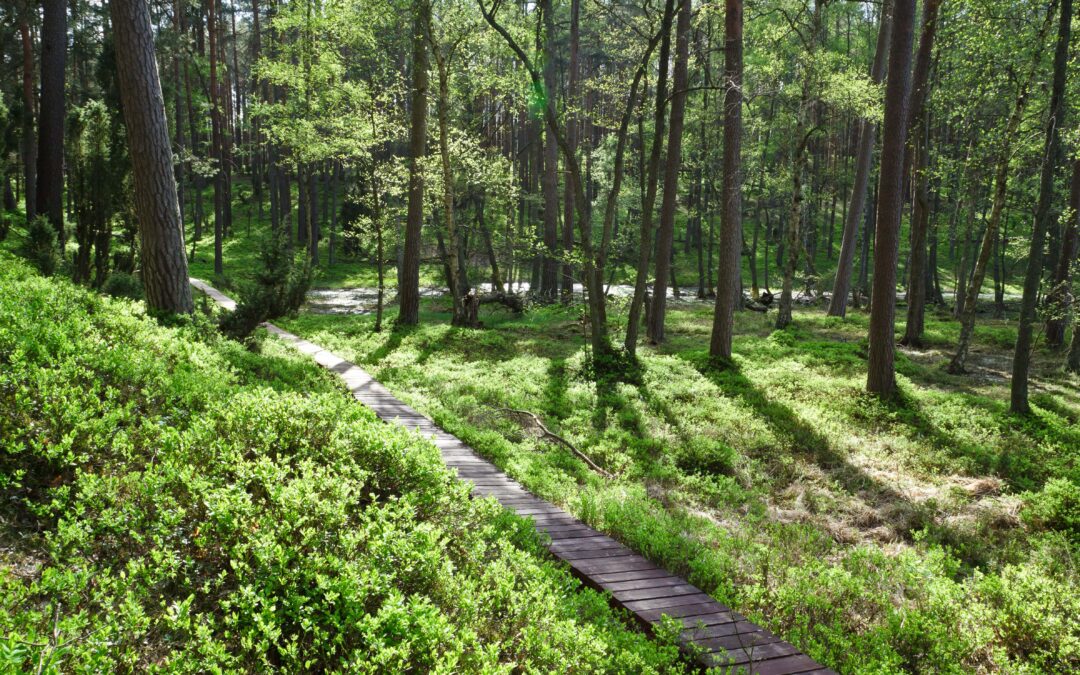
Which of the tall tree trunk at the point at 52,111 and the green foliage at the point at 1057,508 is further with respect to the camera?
the tall tree trunk at the point at 52,111

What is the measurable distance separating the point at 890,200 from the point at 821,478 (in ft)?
18.8

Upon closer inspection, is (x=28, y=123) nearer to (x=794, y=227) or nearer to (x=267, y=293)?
(x=267, y=293)

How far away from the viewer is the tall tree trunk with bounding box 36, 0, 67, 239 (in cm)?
1399

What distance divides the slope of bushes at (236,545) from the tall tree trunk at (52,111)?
10.5m

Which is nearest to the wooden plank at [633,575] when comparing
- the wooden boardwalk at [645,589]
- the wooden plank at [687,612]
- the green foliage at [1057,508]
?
the wooden boardwalk at [645,589]

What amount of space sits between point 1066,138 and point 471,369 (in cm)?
1162

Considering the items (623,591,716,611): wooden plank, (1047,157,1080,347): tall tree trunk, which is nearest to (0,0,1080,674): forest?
(623,591,716,611): wooden plank

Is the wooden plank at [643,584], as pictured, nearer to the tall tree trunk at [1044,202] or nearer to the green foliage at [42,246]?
the tall tree trunk at [1044,202]

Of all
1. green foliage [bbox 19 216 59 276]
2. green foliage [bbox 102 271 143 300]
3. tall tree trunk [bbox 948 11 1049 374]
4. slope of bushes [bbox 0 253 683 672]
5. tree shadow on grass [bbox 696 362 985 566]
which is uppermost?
tall tree trunk [bbox 948 11 1049 374]

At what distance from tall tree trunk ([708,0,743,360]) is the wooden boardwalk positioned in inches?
320

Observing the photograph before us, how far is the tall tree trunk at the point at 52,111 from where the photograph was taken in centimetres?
1399

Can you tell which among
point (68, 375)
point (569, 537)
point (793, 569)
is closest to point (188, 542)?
point (68, 375)

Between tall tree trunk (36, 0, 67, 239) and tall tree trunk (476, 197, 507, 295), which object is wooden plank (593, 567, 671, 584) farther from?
tall tree trunk (476, 197, 507, 295)

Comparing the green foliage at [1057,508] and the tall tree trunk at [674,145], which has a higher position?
the tall tree trunk at [674,145]
